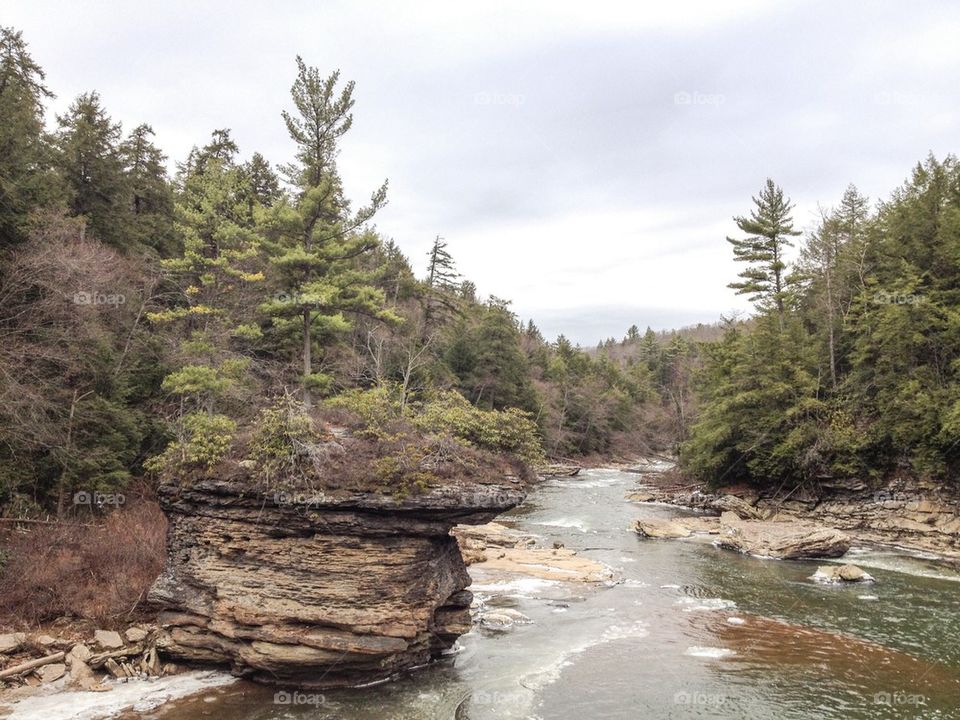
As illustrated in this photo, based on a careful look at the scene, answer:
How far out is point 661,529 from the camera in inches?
1083

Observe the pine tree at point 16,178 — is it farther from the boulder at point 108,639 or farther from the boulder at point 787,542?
the boulder at point 787,542

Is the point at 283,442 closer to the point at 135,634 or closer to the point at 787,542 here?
the point at 135,634

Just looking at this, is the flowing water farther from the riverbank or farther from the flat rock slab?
the flat rock slab

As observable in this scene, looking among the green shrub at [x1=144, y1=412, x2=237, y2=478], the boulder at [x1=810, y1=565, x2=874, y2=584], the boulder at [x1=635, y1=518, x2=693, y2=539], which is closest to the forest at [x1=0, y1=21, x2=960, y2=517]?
the green shrub at [x1=144, y1=412, x2=237, y2=478]

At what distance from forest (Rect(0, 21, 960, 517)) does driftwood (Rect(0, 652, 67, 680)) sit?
3.79 meters

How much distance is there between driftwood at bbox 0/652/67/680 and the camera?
10195mm

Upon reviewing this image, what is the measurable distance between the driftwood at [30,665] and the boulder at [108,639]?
609mm

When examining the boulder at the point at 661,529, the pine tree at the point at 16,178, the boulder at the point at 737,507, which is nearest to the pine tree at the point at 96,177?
the pine tree at the point at 16,178

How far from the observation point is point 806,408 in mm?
33594

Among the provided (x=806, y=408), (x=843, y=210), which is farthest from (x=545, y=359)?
(x=806, y=408)

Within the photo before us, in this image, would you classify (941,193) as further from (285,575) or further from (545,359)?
(545,359)

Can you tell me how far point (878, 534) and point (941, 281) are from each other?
1306 cm

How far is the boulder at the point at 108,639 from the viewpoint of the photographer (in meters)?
11.5

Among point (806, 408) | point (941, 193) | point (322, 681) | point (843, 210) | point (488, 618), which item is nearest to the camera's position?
point (322, 681)
